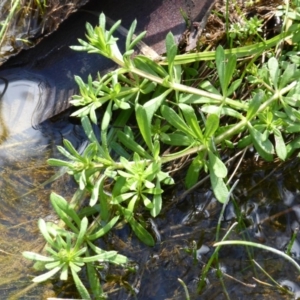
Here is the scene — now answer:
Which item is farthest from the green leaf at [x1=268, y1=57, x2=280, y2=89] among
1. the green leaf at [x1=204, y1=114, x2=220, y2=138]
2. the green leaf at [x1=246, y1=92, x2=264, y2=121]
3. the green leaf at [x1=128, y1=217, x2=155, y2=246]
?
the green leaf at [x1=128, y1=217, x2=155, y2=246]

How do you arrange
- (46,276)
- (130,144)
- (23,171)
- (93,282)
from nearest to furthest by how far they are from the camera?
(46,276) < (93,282) < (130,144) < (23,171)

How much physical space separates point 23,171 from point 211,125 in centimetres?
94

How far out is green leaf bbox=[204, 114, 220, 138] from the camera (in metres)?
2.11

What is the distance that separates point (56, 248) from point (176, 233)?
0.50m

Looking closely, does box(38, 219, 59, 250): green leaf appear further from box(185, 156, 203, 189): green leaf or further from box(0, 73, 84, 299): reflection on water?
box(185, 156, 203, 189): green leaf

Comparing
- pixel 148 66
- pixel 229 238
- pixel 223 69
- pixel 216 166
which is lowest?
pixel 229 238

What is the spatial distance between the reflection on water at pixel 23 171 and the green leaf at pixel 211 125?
71 cm

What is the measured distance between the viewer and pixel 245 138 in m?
2.30

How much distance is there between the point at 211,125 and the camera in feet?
6.98

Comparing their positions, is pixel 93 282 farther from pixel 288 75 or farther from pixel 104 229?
pixel 288 75

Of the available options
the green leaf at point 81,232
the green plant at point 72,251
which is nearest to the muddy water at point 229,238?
the green plant at point 72,251

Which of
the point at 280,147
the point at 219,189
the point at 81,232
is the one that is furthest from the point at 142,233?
the point at 280,147

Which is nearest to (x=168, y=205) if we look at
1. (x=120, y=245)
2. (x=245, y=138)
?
(x=120, y=245)

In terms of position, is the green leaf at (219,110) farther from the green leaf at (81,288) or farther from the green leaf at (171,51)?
the green leaf at (81,288)
